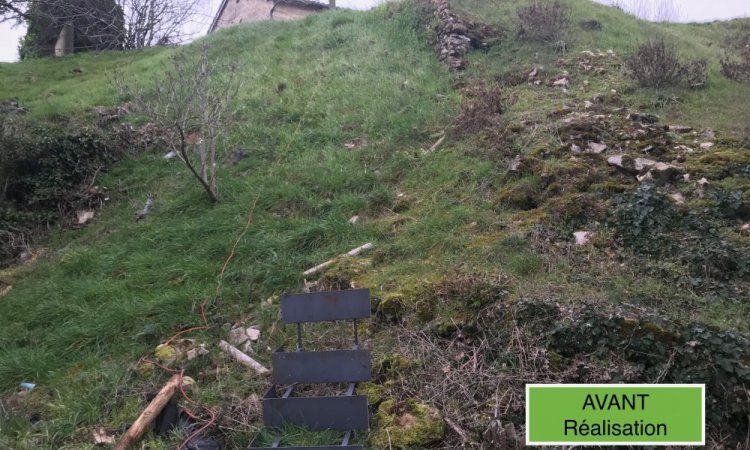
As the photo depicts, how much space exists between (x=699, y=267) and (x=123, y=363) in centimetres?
388

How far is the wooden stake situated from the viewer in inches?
121

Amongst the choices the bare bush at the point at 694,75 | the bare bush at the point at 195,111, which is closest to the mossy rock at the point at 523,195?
the bare bush at the point at 195,111

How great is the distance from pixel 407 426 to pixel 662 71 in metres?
6.19

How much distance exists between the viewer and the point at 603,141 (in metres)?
5.52

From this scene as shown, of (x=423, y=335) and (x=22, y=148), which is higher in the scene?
(x=22, y=148)

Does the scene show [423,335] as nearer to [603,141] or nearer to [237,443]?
[237,443]

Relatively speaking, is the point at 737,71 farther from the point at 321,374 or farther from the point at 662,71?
the point at 321,374

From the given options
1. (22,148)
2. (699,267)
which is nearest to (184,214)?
(22,148)

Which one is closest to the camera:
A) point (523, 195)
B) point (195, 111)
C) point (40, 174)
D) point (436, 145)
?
point (523, 195)

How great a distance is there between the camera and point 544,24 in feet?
30.6

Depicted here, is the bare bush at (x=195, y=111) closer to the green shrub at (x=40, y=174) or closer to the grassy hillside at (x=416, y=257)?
the grassy hillside at (x=416, y=257)

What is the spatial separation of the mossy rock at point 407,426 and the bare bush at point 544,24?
7712mm

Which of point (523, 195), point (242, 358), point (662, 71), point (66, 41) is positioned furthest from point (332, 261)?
point (66, 41)

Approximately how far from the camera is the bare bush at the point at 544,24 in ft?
30.3
